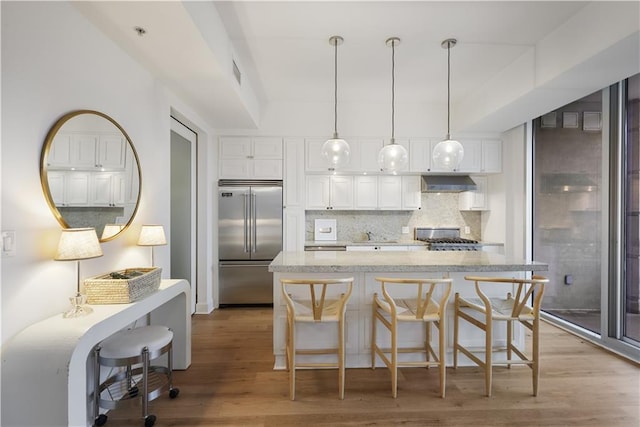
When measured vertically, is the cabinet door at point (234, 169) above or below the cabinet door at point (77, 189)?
above

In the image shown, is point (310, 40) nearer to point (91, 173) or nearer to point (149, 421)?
point (91, 173)

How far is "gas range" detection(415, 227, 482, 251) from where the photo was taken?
4.35 m

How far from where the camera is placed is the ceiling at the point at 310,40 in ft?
6.75

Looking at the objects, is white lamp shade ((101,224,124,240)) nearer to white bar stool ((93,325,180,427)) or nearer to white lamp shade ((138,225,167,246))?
white lamp shade ((138,225,167,246))

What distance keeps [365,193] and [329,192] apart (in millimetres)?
550

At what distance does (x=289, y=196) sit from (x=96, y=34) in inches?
111

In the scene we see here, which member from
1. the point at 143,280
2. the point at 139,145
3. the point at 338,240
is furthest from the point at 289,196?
the point at 143,280

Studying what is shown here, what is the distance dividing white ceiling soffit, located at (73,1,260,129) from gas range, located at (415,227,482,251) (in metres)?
3.16

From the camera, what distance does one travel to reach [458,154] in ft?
8.96

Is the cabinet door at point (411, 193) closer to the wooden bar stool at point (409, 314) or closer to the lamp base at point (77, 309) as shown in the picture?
the wooden bar stool at point (409, 314)

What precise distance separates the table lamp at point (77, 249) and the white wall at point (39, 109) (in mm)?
151

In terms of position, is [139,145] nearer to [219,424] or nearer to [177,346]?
[177,346]

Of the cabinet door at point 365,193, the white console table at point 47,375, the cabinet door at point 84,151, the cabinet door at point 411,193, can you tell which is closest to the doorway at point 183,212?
the cabinet door at point 84,151

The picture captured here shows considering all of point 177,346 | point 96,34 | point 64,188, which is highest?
point 96,34
